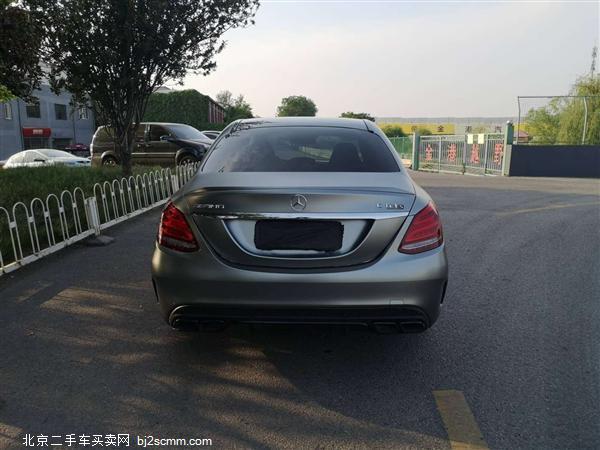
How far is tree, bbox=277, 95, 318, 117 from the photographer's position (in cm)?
10574

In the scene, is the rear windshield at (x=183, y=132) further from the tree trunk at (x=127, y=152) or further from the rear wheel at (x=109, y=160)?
the tree trunk at (x=127, y=152)

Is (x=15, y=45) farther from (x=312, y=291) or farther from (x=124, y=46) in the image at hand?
(x=312, y=291)

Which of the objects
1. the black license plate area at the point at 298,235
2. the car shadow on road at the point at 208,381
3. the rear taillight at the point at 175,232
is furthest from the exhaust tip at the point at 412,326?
the rear taillight at the point at 175,232

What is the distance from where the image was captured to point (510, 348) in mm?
3471

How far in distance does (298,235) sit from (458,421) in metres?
1.31

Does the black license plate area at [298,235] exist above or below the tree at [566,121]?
below

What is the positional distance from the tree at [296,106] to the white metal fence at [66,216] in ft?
309

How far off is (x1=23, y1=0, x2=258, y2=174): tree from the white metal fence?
1878 millimetres

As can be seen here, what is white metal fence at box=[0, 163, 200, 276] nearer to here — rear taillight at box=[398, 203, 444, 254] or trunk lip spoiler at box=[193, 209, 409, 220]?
trunk lip spoiler at box=[193, 209, 409, 220]

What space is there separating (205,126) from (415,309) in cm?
5957

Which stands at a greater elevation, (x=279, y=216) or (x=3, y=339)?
(x=279, y=216)

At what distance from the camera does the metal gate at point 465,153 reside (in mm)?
19203

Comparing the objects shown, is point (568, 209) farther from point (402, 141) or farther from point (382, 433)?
point (402, 141)

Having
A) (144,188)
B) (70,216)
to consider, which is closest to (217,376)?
(70,216)
